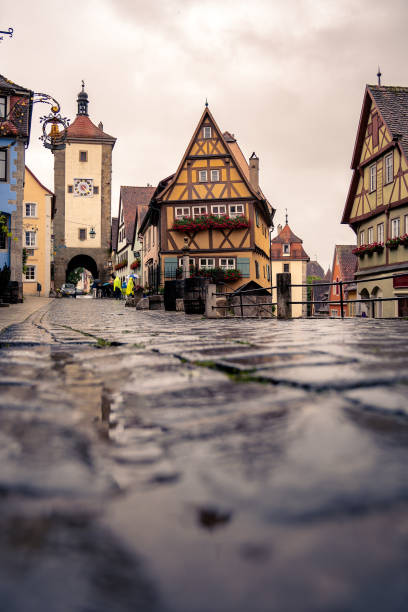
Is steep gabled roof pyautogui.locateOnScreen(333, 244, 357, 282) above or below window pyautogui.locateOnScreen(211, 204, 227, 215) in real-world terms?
below

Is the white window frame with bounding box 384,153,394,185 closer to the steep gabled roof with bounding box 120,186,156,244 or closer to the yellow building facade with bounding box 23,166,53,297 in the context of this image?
the yellow building facade with bounding box 23,166,53,297

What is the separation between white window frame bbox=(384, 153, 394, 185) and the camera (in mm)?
20219

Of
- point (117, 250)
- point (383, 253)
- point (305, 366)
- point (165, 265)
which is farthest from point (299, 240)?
point (305, 366)

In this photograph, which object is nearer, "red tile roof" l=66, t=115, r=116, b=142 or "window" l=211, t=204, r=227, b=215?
"window" l=211, t=204, r=227, b=215

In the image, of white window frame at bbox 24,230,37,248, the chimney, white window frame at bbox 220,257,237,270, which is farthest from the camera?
white window frame at bbox 24,230,37,248

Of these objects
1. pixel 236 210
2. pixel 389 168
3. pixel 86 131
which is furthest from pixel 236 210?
pixel 86 131

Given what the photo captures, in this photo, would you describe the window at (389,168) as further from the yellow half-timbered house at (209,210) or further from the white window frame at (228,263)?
the white window frame at (228,263)

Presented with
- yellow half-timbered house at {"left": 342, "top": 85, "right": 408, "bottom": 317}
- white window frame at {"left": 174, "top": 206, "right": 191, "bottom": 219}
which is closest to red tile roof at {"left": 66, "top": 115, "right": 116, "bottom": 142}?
white window frame at {"left": 174, "top": 206, "right": 191, "bottom": 219}

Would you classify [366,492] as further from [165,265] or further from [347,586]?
[165,265]

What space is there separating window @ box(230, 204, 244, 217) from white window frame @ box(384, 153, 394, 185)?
8.99m

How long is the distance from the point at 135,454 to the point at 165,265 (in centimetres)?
2721

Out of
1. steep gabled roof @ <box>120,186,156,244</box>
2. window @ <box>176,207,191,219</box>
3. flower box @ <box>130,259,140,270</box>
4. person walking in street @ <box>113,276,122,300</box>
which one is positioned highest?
steep gabled roof @ <box>120,186,156,244</box>

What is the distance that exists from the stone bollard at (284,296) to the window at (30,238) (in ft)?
90.4

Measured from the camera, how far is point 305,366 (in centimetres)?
263
